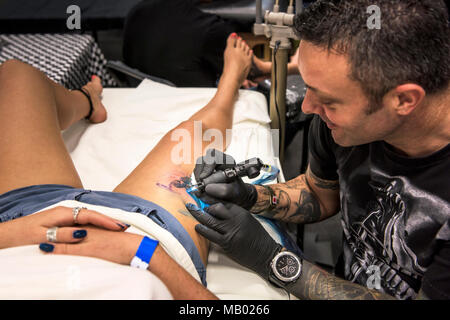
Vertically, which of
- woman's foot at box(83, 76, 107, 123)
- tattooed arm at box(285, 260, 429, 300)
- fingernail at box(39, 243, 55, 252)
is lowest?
tattooed arm at box(285, 260, 429, 300)

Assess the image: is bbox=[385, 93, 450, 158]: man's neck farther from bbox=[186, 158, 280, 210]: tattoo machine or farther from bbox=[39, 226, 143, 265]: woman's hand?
bbox=[39, 226, 143, 265]: woman's hand

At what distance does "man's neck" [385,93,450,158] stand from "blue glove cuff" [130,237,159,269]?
1.94 feet

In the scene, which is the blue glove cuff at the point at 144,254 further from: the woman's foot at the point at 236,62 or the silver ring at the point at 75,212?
the woman's foot at the point at 236,62

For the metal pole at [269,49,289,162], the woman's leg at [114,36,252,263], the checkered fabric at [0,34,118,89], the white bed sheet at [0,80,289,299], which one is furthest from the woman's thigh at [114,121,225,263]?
the checkered fabric at [0,34,118,89]

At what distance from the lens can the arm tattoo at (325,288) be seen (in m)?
0.84

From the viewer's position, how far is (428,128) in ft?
2.43

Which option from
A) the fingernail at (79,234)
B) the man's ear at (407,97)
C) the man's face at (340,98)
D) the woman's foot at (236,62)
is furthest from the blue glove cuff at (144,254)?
the woman's foot at (236,62)

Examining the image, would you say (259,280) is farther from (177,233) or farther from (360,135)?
(360,135)

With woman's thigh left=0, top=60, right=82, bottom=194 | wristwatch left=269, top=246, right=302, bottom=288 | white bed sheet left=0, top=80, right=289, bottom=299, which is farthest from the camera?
woman's thigh left=0, top=60, right=82, bottom=194

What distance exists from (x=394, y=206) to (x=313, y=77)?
361 mm

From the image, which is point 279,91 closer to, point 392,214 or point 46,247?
point 392,214

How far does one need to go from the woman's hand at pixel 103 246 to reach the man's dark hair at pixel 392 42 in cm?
59

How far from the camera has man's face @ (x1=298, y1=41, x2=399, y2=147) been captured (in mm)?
713

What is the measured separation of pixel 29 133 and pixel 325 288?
→ 93cm
